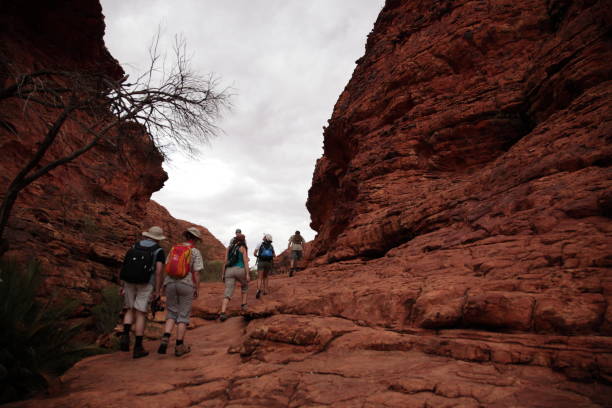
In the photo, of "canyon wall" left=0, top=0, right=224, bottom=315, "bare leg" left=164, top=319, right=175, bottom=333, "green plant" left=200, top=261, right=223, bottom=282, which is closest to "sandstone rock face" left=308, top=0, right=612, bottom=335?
"bare leg" left=164, top=319, right=175, bottom=333

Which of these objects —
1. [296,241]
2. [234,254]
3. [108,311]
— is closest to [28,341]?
[234,254]

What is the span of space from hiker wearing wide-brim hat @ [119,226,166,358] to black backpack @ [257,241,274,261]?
3.61 metres

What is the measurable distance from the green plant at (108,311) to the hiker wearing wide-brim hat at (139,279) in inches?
169

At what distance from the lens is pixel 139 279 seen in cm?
480

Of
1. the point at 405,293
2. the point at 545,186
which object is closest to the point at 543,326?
the point at 405,293

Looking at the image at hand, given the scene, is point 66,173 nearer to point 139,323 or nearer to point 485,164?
point 139,323

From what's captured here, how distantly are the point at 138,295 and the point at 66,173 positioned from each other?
12.1m

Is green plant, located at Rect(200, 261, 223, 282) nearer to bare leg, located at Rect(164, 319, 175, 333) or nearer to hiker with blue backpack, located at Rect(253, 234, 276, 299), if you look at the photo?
hiker with blue backpack, located at Rect(253, 234, 276, 299)

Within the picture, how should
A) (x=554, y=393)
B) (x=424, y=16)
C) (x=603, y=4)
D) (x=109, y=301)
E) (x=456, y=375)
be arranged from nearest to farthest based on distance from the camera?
(x=554, y=393), (x=456, y=375), (x=603, y=4), (x=109, y=301), (x=424, y=16)

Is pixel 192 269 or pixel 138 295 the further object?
pixel 192 269

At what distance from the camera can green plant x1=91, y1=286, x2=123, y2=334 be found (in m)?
8.61

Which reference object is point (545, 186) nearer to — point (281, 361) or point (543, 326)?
point (543, 326)

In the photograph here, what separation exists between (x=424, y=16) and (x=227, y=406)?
49.7 feet

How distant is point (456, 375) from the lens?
2588 mm
